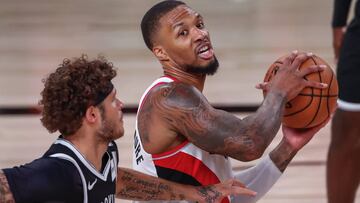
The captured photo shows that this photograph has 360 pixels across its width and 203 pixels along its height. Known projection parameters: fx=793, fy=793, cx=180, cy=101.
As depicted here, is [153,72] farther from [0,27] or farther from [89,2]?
[89,2]

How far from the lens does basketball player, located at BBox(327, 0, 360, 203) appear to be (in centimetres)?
398

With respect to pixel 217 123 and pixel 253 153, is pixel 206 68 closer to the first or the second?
pixel 217 123

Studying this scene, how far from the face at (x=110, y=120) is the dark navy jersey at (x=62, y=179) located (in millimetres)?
114

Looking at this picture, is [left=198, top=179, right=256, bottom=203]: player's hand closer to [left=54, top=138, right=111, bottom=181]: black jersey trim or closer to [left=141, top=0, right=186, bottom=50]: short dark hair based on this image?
[left=54, top=138, right=111, bottom=181]: black jersey trim

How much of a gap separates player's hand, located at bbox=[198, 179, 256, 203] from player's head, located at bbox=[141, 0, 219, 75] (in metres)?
0.40

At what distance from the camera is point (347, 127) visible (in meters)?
4.08

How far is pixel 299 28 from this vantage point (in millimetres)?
9203

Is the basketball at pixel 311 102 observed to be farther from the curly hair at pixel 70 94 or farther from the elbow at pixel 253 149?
the curly hair at pixel 70 94

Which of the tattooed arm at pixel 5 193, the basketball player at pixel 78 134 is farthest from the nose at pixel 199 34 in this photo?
the tattooed arm at pixel 5 193

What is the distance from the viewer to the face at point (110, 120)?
8.27ft

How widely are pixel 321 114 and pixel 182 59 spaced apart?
1.82ft

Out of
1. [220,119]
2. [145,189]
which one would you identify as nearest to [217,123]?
[220,119]

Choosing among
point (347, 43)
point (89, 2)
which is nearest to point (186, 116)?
point (347, 43)

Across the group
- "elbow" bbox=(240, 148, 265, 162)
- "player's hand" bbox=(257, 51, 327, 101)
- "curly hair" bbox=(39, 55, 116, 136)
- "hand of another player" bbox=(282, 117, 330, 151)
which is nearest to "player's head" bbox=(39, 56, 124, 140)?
"curly hair" bbox=(39, 55, 116, 136)
